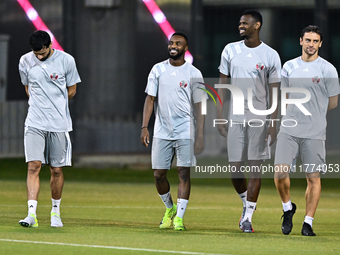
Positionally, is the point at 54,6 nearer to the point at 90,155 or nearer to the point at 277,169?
the point at 90,155

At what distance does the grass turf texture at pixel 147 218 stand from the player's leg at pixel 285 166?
0.20m

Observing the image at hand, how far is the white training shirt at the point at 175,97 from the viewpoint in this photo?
984 cm

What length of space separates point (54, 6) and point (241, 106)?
16370mm

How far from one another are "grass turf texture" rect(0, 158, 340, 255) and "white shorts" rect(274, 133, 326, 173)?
2.69 ft

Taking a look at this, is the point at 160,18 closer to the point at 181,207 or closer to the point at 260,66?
the point at 260,66

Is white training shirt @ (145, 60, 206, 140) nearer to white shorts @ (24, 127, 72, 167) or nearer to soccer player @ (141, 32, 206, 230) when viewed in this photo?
soccer player @ (141, 32, 206, 230)

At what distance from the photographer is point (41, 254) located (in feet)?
24.9

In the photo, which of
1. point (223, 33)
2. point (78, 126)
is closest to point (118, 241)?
point (78, 126)

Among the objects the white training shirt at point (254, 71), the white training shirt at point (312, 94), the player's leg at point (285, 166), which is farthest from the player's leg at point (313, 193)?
the white training shirt at point (254, 71)

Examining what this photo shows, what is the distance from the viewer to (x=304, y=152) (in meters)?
9.66

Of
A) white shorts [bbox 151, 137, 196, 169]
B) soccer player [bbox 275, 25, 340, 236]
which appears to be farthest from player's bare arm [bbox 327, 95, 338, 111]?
white shorts [bbox 151, 137, 196, 169]

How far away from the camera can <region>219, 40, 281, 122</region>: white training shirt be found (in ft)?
31.8

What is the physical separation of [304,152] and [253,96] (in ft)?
2.90

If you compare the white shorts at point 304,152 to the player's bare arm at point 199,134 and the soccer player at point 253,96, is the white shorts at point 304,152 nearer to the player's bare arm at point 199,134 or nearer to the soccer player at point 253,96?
the soccer player at point 253,96
